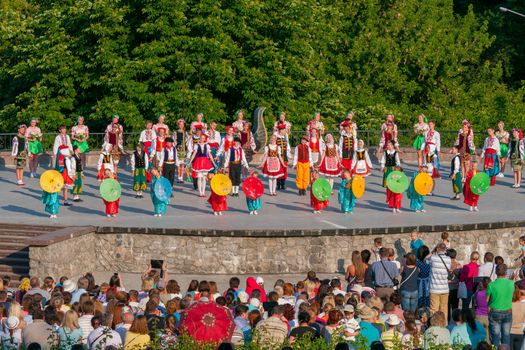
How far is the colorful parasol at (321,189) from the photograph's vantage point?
3278 cm

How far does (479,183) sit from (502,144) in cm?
572

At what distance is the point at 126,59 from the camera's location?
46.2m

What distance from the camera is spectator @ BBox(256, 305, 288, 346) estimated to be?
18.2 meters

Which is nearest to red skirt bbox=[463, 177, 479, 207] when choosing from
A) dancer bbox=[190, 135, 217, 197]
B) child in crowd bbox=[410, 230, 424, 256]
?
child in crowd bbox=[410, 230, 424, 256]

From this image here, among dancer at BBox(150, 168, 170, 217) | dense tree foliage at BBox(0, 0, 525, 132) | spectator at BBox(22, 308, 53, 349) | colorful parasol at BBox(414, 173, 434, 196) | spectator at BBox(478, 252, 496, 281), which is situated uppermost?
dense tree foliage at BBox(0, 0, 525, 132)

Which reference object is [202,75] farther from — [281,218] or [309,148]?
[281,218]

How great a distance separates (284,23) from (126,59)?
5320 mm

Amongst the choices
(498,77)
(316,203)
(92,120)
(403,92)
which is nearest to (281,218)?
(316,203)

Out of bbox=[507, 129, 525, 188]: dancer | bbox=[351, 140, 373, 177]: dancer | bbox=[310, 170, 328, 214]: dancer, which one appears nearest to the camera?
bbox=[310, 170, 328, 214]: dancer

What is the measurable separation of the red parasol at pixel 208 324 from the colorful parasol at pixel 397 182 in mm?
14814

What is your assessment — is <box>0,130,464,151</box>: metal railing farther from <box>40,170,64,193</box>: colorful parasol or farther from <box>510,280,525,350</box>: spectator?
<box>510,280,525,350</box>: spectator

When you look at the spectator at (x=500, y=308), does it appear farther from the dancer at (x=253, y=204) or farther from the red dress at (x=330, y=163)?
the red dress at (x=330, y=163)

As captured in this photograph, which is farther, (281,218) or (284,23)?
(284,23)

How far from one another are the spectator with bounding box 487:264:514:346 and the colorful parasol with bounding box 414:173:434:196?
1183cm
